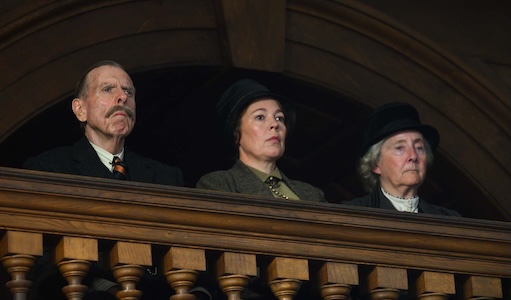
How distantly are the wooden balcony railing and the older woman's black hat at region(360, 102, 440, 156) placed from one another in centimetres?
130

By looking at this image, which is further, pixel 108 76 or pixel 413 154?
pixel 413 154

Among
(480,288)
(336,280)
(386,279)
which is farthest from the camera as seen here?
(480,288)

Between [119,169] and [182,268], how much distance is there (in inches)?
40.0

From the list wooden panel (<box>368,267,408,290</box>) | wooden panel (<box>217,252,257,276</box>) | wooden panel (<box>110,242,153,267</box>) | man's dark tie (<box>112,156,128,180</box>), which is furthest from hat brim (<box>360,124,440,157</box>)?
wooden panel (<box>110,242,153,267</box>)

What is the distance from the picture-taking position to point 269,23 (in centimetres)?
782

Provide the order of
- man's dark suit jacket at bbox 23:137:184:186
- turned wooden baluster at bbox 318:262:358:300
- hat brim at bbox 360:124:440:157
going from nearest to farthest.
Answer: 1. turned wooden baluster at bbox 318:262:358:300
2. man's dark suit jacket at bbox 23:137:184:186
3. hat brim at bbox 360:124:440:157

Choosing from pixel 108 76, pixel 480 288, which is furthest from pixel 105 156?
pixel 480 288

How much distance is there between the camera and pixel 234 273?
5.73 m

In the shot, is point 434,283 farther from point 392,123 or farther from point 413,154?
point 392,123

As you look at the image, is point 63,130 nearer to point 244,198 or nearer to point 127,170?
point 127,170

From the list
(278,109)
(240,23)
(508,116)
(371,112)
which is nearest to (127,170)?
(278,109)

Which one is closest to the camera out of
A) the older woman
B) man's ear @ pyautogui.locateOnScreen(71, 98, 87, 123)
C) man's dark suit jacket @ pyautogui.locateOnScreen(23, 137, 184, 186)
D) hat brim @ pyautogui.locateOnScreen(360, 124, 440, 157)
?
man's dark suit jacket @ pyautogui.locateOnScreen(23, 137, 184, 186)

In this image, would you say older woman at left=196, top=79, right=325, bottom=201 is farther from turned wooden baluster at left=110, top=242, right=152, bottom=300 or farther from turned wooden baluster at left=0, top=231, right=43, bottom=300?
turned wooden baluster at left=0, top=231, right=43, bottom=300

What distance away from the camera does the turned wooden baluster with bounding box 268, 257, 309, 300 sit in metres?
5.82
